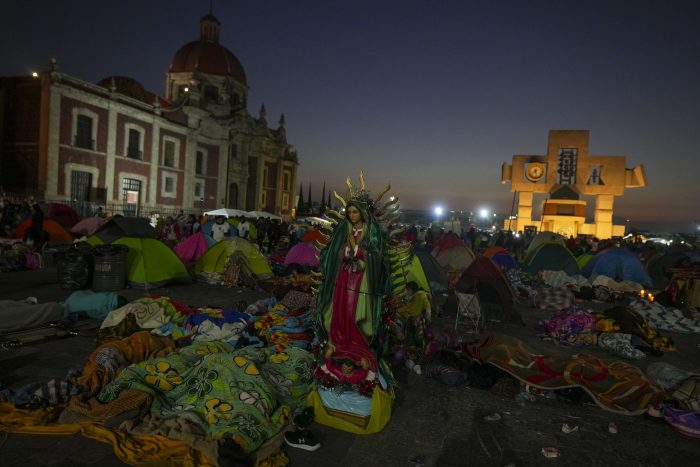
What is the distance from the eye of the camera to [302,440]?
3879mm

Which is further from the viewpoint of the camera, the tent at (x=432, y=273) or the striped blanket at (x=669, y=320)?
the tent at (x=432, y=273)

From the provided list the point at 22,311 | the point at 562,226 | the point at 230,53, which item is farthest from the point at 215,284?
the point at 230,53

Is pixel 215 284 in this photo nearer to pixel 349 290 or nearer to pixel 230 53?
pixel 349 290

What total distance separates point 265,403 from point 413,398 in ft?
6.28

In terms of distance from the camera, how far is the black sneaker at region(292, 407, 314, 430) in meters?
4.11

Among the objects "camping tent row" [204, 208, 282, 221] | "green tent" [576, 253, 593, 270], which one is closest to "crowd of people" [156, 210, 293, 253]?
"camping tent row" [204, 208, 282, 221]

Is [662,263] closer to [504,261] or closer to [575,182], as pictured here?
[504,261]

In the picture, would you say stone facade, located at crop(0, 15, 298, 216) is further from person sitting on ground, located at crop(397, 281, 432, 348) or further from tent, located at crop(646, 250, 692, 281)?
tent, located at crop(646, 250, 692, 281)

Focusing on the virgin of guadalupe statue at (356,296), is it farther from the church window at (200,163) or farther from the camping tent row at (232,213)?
the church window at (200,163)

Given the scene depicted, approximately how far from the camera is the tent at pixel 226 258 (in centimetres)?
1209

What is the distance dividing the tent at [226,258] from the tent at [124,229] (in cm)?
161

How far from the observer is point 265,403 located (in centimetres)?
413

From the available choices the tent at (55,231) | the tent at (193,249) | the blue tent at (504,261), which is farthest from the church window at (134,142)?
the blue tent at (504,261)

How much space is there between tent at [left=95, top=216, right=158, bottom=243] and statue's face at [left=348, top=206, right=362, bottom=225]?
8.18 m
